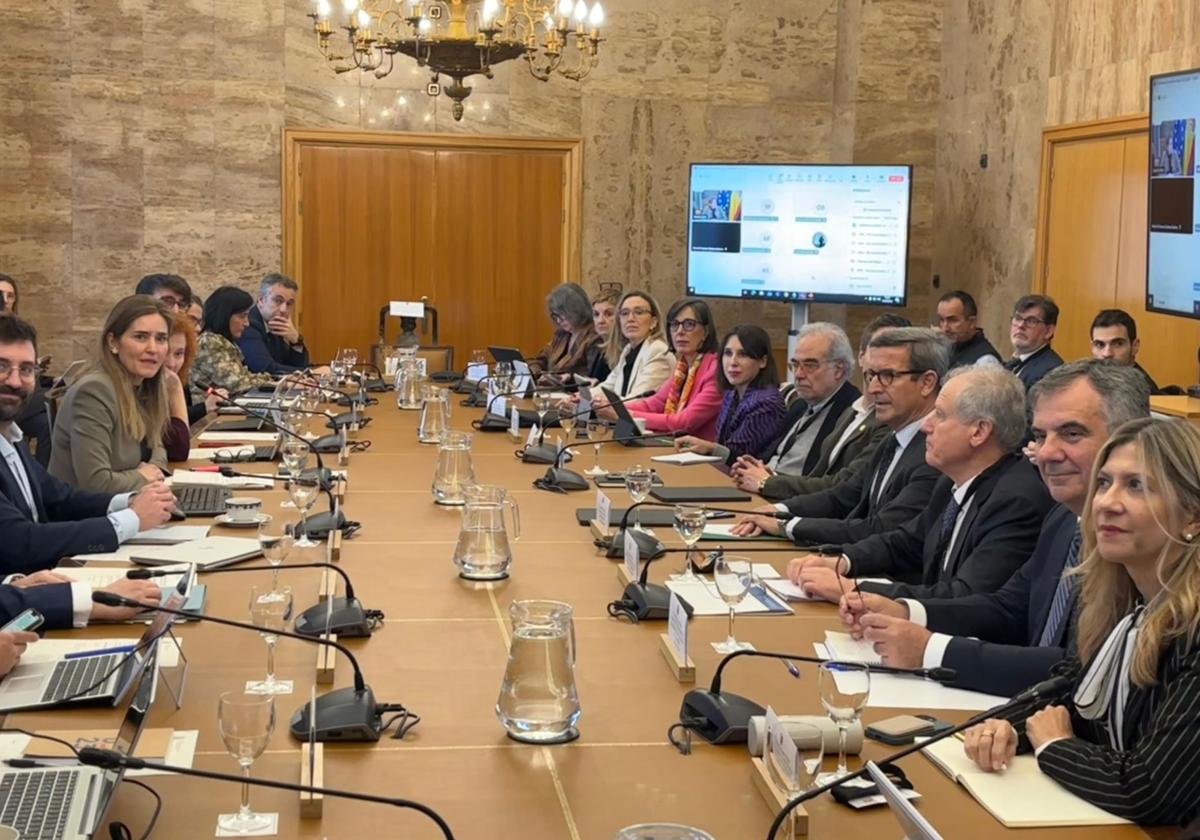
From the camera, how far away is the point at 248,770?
2068 mm

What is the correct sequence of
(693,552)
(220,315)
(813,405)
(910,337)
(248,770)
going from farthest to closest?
(220,315)
(813,405)
(910,337)
(693,552)
(248,770)

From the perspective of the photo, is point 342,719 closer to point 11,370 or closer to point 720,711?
point 720,711

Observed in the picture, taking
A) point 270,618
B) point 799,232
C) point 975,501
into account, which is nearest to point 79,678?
point 270,618

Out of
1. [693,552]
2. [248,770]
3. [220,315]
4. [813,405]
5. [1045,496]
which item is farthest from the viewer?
[220,315]

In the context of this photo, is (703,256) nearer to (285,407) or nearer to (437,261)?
(437,261)

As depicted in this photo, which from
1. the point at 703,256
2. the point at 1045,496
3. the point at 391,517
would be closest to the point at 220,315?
the point at 703,256

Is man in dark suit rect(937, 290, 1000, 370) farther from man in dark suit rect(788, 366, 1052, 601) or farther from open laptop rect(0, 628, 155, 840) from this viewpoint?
open laptop rect(0, 628, 155, 840)

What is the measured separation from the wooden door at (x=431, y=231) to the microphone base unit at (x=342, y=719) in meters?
8.04

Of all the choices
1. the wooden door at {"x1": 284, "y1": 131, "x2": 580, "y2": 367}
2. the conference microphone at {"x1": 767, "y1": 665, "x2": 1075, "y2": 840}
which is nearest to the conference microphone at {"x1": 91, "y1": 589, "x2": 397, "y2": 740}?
the conference microphone at {"x1": 767, "y1": 665, "x2": 1075, "y2": 840}

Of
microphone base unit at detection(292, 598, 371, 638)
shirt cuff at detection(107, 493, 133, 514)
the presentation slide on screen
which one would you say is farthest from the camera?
the presentation slide on screen

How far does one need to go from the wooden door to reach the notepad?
8.35 metres

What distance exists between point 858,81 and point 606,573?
7.31 m

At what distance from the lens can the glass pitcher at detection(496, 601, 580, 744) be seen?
7.18 ft

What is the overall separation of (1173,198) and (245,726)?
5.48 m
